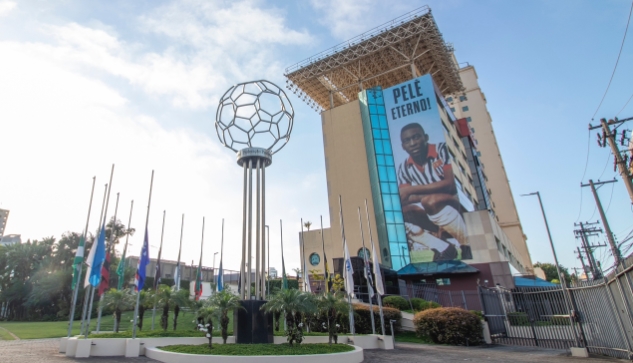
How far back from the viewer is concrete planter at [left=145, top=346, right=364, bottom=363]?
1134cm

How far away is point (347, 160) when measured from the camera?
160ft

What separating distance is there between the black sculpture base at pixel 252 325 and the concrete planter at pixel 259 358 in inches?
119

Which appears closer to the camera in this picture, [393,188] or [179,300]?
[179,300]

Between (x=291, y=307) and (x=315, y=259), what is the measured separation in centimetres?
3297

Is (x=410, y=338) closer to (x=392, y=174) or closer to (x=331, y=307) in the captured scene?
(x=331, y=307)

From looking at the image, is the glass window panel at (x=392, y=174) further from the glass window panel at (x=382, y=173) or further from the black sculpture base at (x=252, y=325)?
the black sculpture base at (x=252, y=325)

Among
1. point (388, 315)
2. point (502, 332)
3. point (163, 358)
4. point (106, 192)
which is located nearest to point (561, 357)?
point (502, 332)

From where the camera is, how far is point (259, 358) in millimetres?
11281

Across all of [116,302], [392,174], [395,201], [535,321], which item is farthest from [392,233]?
[116,302]

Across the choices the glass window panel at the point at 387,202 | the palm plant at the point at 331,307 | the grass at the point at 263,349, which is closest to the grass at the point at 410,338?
the palm plant at the point at 331,307

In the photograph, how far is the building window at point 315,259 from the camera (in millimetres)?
47344

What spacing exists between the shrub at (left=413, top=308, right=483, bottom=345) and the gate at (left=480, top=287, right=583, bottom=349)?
70.2 inches

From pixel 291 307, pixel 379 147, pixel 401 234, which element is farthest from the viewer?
pixel 379 147

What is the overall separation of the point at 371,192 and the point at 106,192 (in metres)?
31.6
